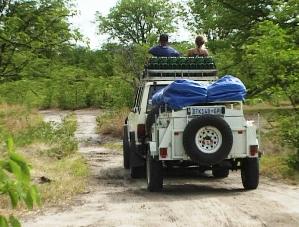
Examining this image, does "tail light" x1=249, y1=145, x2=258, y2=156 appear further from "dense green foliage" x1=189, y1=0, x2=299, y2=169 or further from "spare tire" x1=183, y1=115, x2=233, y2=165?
"dense green foliage" x1=189, y1=0, x2=299, y2=169

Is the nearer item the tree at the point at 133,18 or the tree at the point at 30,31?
the tree at the point at 30,31

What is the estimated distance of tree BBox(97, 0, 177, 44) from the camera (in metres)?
72.1

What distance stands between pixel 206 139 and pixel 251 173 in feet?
3.39

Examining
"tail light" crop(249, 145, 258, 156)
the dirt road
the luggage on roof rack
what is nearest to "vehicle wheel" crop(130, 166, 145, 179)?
the dirt road

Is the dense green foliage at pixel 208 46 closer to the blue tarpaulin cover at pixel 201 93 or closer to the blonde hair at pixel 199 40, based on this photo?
the blonde hair at pixel 199 40

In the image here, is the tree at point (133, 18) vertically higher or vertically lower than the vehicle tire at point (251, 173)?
higher

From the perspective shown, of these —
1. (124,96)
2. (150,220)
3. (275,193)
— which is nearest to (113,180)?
(275,193)

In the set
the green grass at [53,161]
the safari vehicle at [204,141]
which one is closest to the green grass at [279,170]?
the safari vehicle at [204,141]

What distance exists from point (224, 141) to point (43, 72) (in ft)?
55.9

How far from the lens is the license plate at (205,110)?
917cm

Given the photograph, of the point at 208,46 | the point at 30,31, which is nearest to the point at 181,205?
the point at 30,31

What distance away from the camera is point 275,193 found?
348 inches

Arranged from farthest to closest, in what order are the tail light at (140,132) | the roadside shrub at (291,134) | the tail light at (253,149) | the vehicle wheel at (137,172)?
the vehicle wheel at (137,172)
the tail light at (140,132)
the roadside shrub at (291,134)
the tail light at (253,149)

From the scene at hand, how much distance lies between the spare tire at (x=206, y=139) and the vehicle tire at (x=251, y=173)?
65cm
